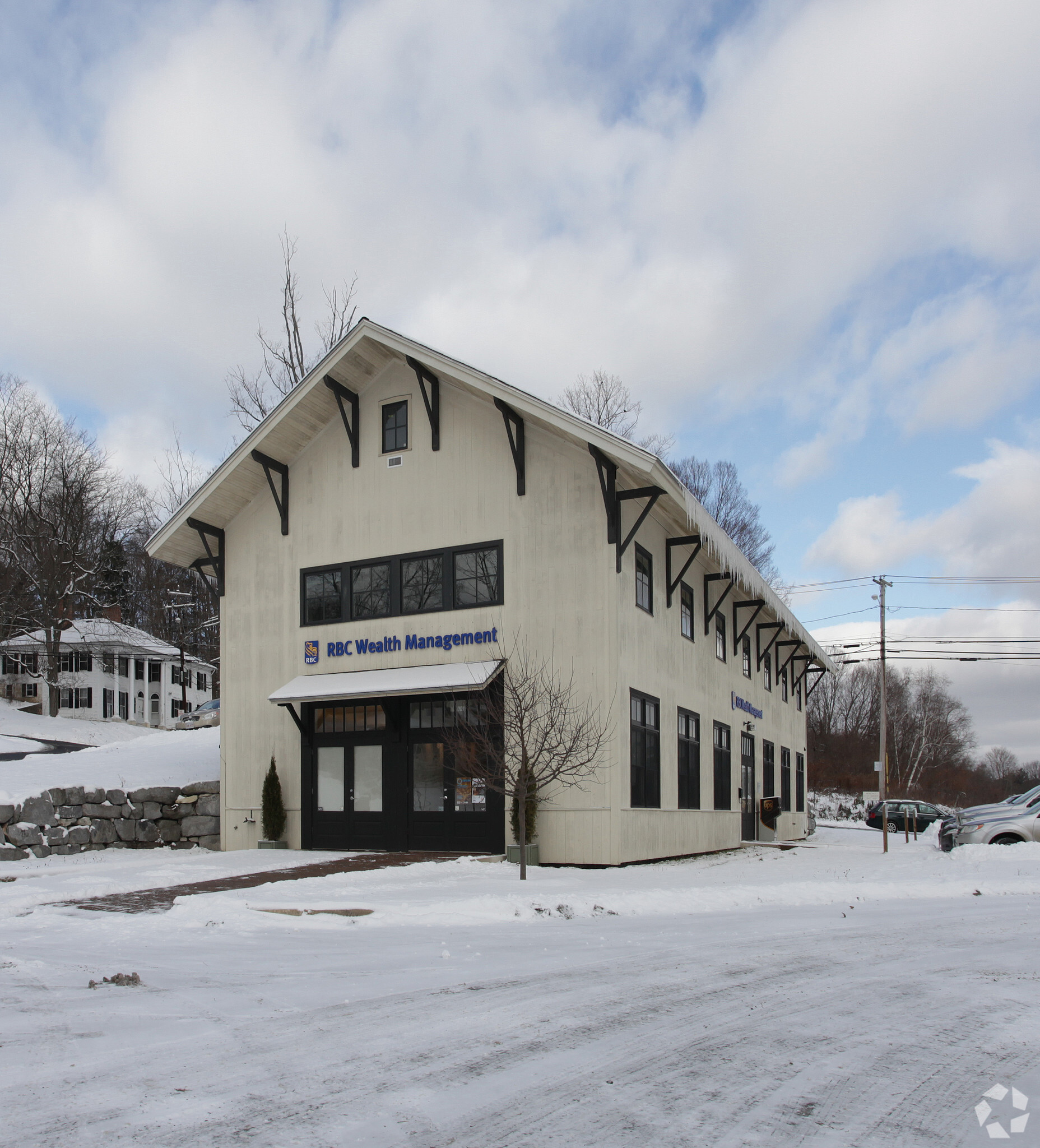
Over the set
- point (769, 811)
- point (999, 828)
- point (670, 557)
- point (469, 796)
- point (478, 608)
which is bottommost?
point (769, 811)

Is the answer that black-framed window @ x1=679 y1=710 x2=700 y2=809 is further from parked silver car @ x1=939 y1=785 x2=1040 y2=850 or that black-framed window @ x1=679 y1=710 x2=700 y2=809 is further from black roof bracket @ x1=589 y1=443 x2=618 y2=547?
black roof bracket @ x1=589 y1=443 x2=618 y2=547

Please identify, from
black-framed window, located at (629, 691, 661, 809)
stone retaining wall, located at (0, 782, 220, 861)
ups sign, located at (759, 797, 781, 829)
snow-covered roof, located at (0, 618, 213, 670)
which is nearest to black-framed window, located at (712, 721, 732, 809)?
ups sign, located at (759, 797, 781, 829)

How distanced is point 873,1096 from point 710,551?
14139 millimetres

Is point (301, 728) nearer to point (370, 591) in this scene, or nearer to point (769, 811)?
point (370, 591)

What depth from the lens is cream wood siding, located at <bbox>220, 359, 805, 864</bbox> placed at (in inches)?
653

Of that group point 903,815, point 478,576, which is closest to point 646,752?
point 478,576

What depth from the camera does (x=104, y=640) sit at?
5244 cm

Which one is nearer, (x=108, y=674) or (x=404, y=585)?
(x=404, y=585)

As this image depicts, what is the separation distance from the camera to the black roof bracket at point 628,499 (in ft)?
53.7

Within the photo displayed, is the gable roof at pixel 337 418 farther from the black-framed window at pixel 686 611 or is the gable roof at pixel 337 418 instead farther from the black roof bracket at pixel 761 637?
the black roof bracket at pixel 761 637

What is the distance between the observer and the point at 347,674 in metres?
18.5

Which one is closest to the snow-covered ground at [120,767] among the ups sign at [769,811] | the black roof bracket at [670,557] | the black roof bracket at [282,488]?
the black roof bracket at [282,488]

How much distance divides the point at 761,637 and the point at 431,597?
1512 cm

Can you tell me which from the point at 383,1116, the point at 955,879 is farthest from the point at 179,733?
the point at 383,1116
